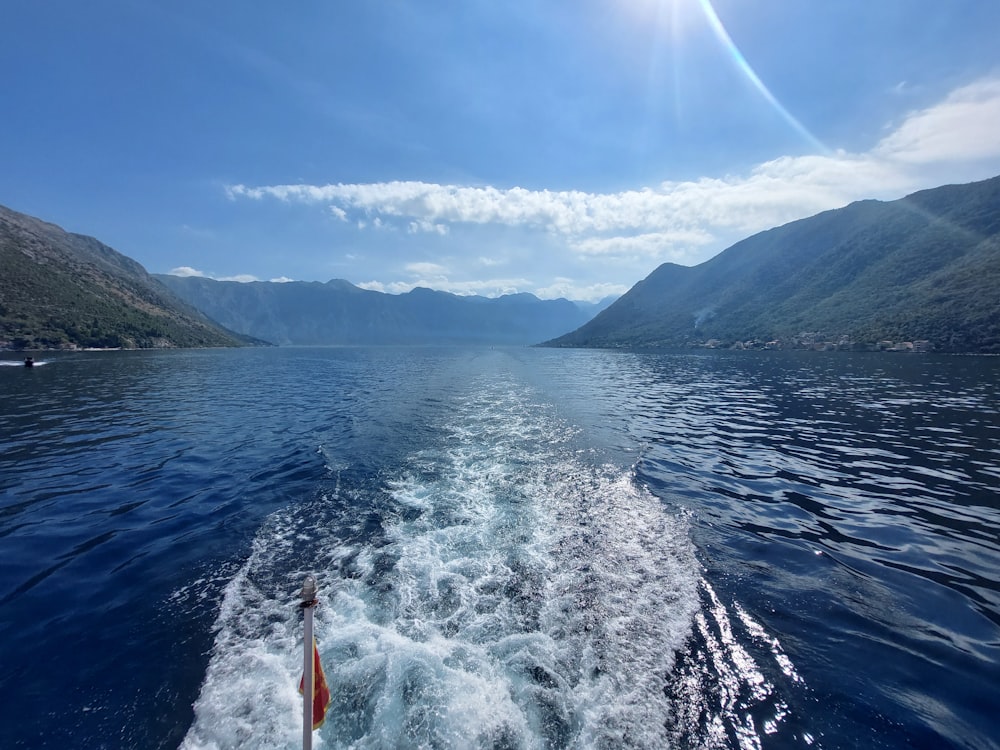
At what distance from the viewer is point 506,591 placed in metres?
9.69

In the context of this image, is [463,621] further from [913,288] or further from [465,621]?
[913,288]

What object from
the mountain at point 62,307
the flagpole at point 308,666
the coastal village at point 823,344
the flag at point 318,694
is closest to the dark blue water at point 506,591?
the flag at point 318,694

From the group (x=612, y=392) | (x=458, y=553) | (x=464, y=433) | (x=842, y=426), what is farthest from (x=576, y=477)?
(x=612, y=392)

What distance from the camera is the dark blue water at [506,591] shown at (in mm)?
6430

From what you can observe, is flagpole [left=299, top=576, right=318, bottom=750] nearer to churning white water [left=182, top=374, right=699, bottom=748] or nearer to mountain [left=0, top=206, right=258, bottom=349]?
churning white water [left=182, top=374, right=699, bottom=748]

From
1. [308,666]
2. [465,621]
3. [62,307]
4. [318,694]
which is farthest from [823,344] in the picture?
[62,307]

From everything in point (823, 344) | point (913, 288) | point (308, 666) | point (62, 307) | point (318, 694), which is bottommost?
point (318, 694)

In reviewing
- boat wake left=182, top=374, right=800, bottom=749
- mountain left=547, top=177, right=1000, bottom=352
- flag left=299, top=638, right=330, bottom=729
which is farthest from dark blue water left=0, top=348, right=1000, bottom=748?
mountain left=547, top=177, right=1000, bottom=352

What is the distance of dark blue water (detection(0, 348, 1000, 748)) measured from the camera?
643cm

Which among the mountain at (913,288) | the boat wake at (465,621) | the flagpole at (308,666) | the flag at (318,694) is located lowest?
the boat wake at (465,621)

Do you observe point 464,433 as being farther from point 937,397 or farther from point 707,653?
point 937,397

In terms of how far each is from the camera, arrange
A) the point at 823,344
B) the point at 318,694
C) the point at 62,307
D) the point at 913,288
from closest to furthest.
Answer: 1. the point at 318,694
2. the point at 823,344
3. the point at 913,288
4. the point at 62,307

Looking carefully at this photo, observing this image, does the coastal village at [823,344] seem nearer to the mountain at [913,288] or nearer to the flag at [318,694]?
the mountain at [913,288]

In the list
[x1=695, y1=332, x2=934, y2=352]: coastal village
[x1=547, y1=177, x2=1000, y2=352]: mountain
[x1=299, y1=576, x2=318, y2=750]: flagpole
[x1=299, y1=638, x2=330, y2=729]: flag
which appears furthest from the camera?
[x1=547, y1=177, x2=1000, y2=352]: mountain
